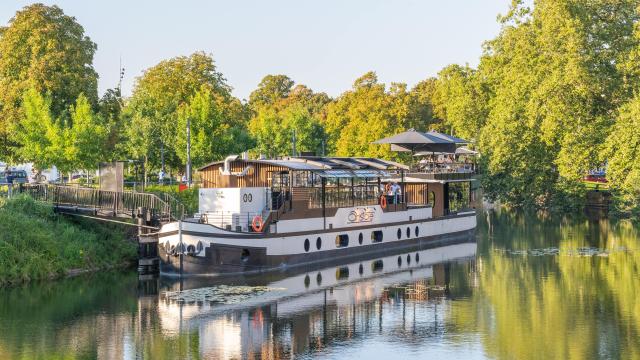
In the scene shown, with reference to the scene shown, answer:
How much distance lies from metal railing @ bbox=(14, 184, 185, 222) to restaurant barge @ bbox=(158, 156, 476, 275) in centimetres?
216

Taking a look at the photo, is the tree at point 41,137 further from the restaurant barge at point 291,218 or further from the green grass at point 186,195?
the restaurant barge at point 291,218

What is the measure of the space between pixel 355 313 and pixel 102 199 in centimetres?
1772

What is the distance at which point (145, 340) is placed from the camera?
95.3 feet

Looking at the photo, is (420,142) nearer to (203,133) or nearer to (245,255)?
(203,133)

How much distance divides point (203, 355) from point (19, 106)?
42.3m

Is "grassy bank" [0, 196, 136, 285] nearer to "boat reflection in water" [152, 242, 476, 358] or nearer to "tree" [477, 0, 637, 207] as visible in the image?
"boat reflection in water" [152, 242, 476, 358]

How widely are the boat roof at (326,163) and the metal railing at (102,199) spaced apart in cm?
441

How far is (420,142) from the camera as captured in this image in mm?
61875

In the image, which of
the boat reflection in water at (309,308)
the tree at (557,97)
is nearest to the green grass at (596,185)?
the tree at (557,97)

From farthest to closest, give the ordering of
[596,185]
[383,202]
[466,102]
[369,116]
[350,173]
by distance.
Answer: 1. [466,102]
2. [369,116]
3. [596,185]
4. [383,202]
5. [350,173]

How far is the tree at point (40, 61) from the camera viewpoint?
62062 mm

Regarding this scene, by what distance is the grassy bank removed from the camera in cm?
3994

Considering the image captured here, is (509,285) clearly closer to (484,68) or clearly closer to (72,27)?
(72,27)

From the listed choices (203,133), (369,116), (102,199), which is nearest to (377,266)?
(102,199)
